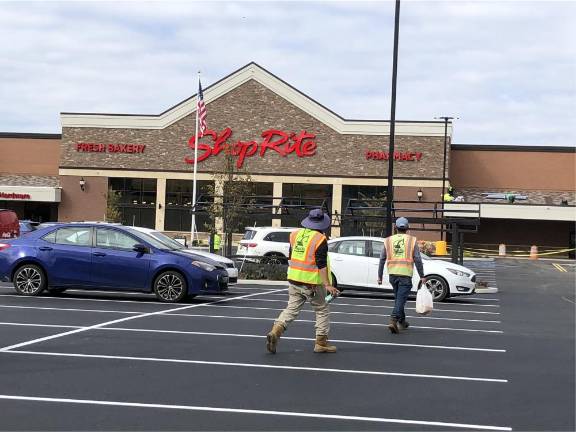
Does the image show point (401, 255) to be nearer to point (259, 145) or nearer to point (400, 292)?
point (400, 292)

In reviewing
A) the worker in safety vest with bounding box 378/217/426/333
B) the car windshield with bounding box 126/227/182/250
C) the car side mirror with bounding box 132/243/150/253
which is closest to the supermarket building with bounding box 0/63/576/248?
the car windshield with bounding box 126/227/182/250

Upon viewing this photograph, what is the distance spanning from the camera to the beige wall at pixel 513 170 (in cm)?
5562

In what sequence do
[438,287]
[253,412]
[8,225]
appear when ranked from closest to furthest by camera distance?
[253,412]
[438,287]
[8,225]

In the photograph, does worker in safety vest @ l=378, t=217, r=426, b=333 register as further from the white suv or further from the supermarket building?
the supermarket building

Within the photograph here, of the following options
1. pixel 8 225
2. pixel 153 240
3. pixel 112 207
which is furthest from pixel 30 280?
pixel 112 207

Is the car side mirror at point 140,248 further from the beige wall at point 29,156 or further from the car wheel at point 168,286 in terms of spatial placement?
the beige wall at point 29,156

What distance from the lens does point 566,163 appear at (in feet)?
182

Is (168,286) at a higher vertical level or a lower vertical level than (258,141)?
lower

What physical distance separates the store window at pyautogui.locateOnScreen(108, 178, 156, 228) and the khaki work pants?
145 ft

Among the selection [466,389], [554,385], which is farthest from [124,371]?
[554,385]

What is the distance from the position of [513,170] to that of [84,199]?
27.5m

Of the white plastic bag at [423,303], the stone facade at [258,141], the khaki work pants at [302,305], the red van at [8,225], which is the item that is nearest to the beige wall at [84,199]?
the stone facade at [258,141]

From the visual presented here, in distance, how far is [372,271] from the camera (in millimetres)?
19797

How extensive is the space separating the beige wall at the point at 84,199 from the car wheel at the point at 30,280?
37576 mm
